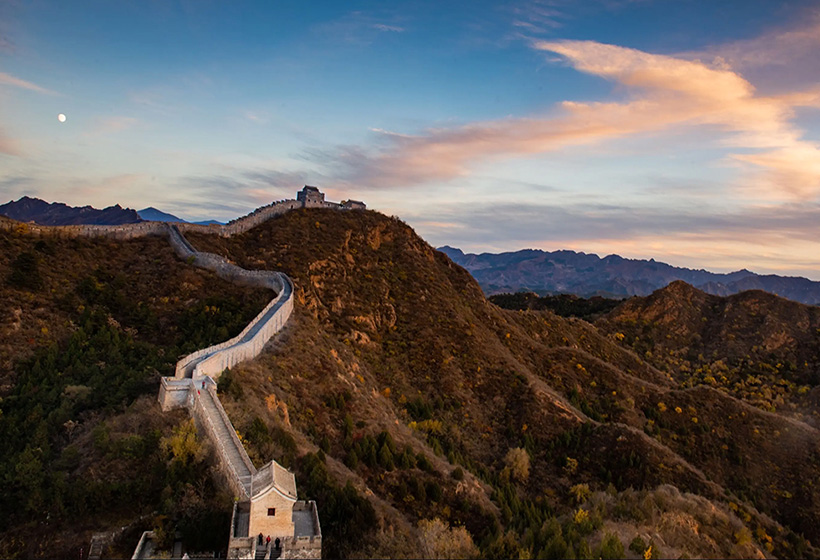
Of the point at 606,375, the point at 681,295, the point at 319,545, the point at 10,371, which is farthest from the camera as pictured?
the point at 681,295

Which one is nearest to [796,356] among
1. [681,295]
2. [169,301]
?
[681,295]

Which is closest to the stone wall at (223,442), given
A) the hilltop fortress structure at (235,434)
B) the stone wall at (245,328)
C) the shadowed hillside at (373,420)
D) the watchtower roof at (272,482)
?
the hilltop fortress structure at (235,434)

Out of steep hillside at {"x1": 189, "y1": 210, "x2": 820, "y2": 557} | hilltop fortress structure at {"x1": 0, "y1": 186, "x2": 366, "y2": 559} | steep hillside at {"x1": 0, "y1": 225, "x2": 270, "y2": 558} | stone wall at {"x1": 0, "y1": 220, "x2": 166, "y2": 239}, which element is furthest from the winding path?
stone wall at {"x1": 0, "y1": 220, "x2": 166, "y2": 239}

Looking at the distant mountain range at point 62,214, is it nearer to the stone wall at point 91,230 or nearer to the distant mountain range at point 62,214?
the distant mountain range at point 62,214

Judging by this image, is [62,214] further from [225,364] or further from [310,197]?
[225,364]

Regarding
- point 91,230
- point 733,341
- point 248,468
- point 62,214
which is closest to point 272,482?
point 248,468

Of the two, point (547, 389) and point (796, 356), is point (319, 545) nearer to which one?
point (547, 389)
